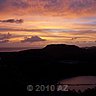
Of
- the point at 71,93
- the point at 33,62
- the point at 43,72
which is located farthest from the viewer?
the point at 33,62

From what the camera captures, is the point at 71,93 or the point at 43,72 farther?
the point at 43,72

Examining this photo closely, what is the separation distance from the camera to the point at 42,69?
245 ft

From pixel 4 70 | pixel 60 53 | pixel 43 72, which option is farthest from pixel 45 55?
pixel 4 70

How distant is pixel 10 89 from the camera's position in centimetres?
1332

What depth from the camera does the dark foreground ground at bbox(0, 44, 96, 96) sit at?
43.1 ft

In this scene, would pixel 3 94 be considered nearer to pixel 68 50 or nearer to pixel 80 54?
pixel 68 50

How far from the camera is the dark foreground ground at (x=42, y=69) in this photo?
43.1 ft

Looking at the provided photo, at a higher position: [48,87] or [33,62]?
[48,87]

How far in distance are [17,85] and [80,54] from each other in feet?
314

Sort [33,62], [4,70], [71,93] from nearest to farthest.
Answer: [71,93]
[4,70]
[33,62]

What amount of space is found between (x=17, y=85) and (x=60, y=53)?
284 feet

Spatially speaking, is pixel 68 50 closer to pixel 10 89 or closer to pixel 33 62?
pixel 33 62

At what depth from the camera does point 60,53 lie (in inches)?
3939

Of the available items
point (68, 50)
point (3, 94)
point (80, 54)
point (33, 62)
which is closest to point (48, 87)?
point (3, 94)
